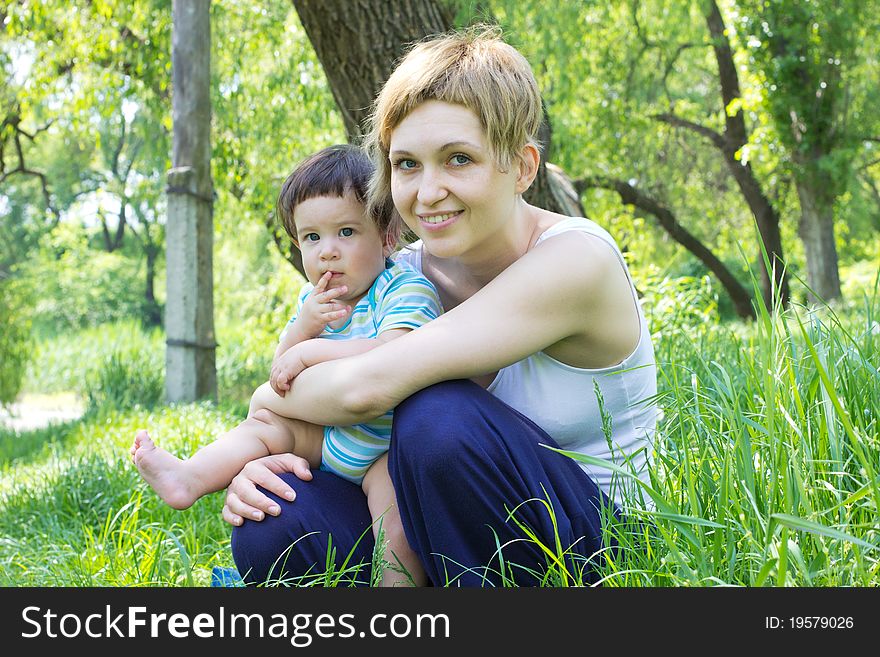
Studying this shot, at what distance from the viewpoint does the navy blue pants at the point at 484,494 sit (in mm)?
1717

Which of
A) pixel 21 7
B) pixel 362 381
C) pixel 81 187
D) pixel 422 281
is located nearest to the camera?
pixel 362 381

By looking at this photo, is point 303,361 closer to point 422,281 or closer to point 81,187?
point 422,281

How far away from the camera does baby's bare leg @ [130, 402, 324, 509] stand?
2.13 meters

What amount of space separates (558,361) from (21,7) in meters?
7.14

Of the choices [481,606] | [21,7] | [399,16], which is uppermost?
[21,7]

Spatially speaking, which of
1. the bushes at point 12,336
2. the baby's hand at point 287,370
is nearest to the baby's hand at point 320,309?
the baby's hand at point 287,370

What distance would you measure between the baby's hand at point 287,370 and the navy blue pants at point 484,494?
0.33m

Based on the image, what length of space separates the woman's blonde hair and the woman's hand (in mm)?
770

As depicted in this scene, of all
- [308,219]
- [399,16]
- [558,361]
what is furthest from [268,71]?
[558,361]

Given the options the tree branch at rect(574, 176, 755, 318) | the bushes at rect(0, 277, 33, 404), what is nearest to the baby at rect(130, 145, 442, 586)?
the bushes at rect(0, 277, 33, 404)

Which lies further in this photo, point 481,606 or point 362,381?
point 362,381

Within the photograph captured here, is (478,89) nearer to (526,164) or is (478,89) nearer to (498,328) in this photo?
(526,164)

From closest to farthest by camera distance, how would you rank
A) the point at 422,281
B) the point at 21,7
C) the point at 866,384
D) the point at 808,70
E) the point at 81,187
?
the point at 866,384 → the point at 422,281 → the point at 21,7 → the point at 808,70 → the point at 81,187

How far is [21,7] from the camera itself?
7457 mm
